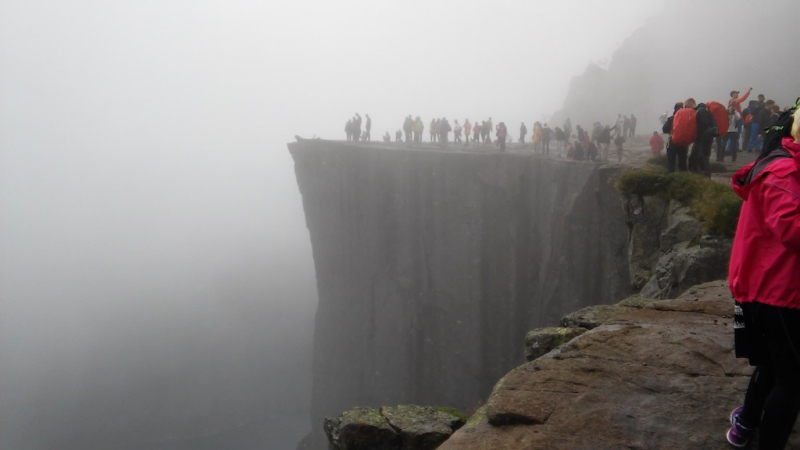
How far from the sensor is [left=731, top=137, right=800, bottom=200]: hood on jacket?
3.46 metres

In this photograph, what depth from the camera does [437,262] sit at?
1208 inches

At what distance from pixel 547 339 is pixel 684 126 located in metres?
7.96

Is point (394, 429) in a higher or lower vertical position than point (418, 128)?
lower

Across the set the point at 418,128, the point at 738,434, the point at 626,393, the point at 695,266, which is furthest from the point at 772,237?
the point at 418,128

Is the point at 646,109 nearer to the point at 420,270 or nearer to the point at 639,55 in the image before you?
the point at 639,55

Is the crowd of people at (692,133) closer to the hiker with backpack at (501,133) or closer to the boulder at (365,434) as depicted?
the boulder at (365,434)

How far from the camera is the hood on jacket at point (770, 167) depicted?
11.4 ft

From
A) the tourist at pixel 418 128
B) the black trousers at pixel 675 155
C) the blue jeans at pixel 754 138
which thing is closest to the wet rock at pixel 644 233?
the black trousers at pixel 675 155

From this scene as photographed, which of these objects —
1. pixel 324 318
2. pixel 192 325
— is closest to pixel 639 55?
pixel 324 318

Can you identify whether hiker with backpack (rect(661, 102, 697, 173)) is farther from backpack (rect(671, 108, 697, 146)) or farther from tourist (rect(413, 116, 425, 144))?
tourist (rect(413, 116, 425, 144))

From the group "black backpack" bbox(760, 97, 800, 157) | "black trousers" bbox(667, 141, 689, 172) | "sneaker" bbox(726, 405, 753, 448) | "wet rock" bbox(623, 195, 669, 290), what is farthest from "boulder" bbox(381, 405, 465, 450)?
"black trousers" bbox(667, 141, 689, 172)

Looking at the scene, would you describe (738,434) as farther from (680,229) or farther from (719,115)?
(719,115)

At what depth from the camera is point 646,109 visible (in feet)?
169

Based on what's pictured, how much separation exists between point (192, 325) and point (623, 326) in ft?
261
